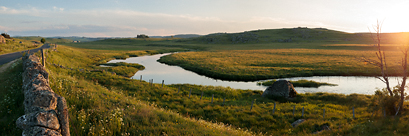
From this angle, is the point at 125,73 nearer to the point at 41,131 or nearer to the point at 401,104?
the point at 41,131

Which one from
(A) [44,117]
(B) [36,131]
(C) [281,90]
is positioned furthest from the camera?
(C) [281,90]

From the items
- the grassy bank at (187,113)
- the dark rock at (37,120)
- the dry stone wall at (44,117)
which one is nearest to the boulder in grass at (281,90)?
the grassy bank at (187,113)

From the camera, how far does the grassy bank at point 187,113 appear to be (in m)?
8.51

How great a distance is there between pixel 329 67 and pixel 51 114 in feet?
Result: 182

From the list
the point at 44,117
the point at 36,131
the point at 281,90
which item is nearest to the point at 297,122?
the point at 281,90

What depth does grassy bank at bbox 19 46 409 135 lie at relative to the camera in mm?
8512

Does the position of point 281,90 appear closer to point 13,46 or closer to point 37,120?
point 37,120

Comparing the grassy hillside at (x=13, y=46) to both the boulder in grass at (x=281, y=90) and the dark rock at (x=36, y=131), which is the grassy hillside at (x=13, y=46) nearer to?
the dark rock at (x=36, y=131)

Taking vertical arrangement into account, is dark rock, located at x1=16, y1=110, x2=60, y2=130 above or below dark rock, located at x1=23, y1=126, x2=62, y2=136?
above

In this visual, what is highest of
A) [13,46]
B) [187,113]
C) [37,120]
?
[13,46]

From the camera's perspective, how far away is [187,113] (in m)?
13.0

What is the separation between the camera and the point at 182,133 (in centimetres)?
821

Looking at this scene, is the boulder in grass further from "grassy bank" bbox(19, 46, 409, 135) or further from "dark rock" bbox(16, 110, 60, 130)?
"dark rock" bbox(16, 110, 60, 130)

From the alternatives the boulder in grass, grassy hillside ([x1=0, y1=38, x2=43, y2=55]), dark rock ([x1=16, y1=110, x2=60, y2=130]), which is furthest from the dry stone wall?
grassy hillside ([x1=0, y1=38, x2=43, y2=55])
